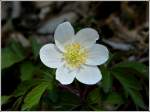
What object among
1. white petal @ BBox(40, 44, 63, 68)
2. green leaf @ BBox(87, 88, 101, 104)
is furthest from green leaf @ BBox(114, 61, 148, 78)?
white petal @ BBox(40, 44, 63, 68)

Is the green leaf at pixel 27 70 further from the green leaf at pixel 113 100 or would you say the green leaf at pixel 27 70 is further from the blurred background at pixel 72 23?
the green leaf at pixel 113 100

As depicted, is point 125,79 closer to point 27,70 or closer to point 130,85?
point 130,85

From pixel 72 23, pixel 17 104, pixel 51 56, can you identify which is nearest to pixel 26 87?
pixel 17 104

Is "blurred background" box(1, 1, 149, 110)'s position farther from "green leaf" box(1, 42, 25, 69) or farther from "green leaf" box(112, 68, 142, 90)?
"green leaf" box(112, 68, 142, 90)

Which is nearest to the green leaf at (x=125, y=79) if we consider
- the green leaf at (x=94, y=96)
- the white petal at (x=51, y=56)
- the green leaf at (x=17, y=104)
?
the green leaf at (x=94, y=96)

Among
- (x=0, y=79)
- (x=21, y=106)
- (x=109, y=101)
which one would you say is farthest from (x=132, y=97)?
(x=0, y=79)
